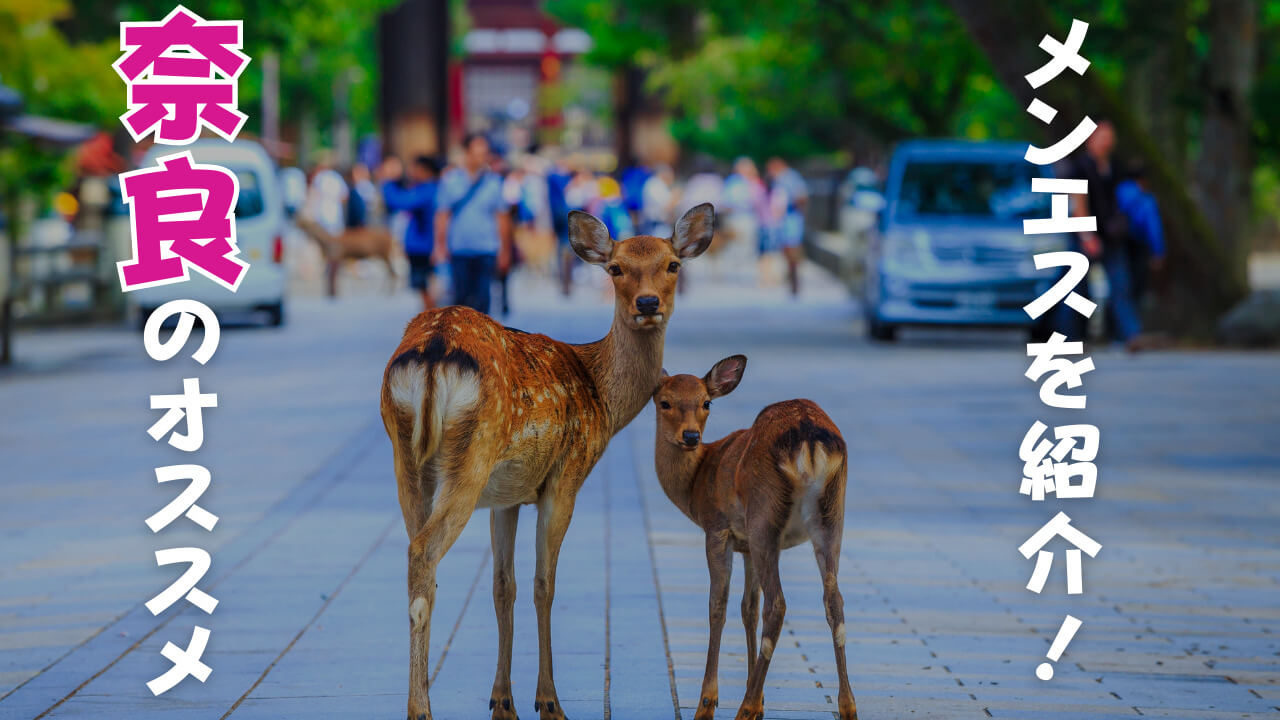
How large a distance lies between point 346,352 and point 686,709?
13.6 m

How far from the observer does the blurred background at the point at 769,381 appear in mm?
6672

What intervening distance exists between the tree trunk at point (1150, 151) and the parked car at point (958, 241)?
1.06 metres

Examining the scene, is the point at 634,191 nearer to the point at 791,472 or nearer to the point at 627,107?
the point at 791,472

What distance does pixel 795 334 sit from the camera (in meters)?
21.4

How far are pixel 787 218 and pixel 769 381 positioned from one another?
500 inches

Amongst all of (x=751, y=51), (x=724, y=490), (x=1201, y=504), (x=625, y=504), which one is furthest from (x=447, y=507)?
(x=751, y=51)

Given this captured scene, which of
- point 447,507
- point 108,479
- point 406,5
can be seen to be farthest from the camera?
point 406,5

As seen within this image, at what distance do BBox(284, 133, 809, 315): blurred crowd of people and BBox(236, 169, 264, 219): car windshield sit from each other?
1.67 meters

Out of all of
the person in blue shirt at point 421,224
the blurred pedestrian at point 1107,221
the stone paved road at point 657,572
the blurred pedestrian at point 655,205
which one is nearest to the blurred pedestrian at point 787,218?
the blurred pedestrian at point 655,205

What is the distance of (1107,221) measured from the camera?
1708cm

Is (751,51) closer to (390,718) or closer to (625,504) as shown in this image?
(625,504)

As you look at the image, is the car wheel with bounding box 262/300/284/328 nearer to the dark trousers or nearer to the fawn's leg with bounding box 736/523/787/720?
the dark trousers

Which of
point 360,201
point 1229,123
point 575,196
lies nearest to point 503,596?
point 1229,123

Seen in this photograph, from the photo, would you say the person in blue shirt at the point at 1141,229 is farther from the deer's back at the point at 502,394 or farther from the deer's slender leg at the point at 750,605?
the deer's back at the point at 502,394
